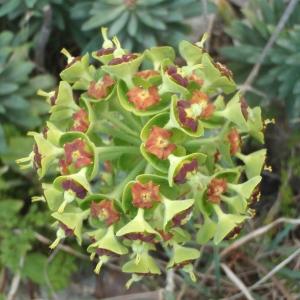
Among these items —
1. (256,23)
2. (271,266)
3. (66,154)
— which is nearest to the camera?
(66,154)

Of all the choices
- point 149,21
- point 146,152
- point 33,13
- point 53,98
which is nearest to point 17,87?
point 33,13

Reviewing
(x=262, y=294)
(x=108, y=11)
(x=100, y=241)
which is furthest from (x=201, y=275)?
(x=108, y=11)

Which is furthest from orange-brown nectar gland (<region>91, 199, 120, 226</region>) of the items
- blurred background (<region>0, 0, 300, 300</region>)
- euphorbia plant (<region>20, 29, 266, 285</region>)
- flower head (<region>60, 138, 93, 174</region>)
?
blurred background (<region>0, 0, 300, 300</region>)

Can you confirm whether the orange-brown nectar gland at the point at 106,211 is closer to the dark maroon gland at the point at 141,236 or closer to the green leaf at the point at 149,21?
the dark maroon gland at the point at 141,236

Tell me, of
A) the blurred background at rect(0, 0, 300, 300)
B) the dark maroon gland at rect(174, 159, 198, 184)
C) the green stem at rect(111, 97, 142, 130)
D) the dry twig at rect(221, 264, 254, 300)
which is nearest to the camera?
the dark maroon gland at rect(174, 159, 198, 184)

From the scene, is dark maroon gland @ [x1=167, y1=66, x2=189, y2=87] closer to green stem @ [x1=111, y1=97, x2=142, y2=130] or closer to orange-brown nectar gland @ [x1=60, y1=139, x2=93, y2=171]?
green stem @ [x1=111, y1=97, x2=142, y2=130]

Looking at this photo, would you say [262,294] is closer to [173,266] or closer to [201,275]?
[201,275]

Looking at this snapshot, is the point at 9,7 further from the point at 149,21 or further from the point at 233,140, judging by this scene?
the point at 233,140
